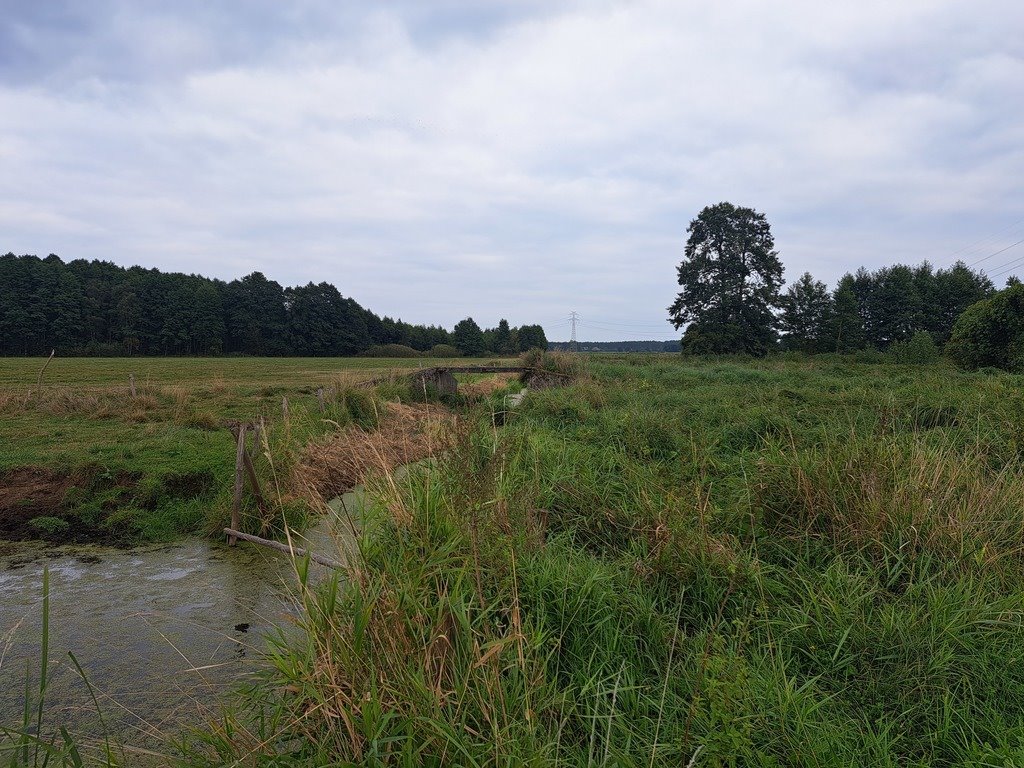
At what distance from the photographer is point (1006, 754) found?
235 centimetres

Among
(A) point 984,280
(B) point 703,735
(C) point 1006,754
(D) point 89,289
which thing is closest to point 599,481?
(B) point 703,735

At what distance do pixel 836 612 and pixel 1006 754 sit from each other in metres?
1.03

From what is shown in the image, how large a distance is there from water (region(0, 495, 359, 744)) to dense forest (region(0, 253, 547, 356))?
70994mm

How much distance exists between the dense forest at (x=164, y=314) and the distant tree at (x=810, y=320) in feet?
104

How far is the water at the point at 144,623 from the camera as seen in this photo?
3527 mm

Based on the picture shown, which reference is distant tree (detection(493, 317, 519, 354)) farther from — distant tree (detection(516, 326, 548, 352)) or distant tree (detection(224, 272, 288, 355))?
distant tree (detection(224, 272, 288, 355))

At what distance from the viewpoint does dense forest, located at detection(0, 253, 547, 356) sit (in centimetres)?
6900

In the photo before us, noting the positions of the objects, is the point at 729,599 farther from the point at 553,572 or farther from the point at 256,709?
the point at 256,709

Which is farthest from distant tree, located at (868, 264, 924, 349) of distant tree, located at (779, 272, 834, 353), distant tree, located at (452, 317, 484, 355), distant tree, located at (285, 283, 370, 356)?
distant tree, located at (285, 283, 370, 356)

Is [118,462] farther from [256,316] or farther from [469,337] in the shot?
[469,337]

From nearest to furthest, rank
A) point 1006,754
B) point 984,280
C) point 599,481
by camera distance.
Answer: point 1006,754 < point 599,481 < point 984,280

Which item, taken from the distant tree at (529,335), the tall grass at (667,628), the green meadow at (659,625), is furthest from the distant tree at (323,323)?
the tall grass at (667,628)

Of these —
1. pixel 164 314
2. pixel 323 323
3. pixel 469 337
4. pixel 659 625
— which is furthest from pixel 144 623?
pixel 469 337

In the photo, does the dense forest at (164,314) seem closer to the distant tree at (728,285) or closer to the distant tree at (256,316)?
the distant tree at (256,316)
